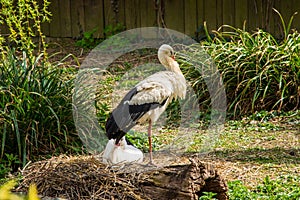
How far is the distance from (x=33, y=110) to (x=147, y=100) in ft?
4.58

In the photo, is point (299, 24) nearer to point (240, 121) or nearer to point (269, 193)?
point (240, 121)

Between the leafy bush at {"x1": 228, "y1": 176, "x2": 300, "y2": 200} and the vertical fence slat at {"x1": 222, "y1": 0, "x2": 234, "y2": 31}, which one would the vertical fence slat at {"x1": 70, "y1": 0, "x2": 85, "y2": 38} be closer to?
the vertical fence slat at {"x1": 222, "y1": 0, "x2": 234, "y2": 31}

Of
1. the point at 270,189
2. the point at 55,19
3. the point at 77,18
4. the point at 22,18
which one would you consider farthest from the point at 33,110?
the point at 55,19

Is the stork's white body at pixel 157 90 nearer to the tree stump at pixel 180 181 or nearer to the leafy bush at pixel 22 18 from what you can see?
the tree stump at pixel 180 181

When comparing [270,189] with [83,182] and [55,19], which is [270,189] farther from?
[55,19]

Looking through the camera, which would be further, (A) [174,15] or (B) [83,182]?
(A) [174,15]

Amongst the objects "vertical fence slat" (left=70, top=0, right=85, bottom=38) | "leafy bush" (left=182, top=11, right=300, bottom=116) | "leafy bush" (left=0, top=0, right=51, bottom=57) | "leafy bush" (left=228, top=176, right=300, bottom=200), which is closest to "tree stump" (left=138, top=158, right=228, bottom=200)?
"leafy bush" (left=228, top=176, right=300, bottom=200)

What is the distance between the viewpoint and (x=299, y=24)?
1113 centimetres

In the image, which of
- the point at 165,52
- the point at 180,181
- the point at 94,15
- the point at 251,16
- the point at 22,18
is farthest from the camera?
the point at 94,15

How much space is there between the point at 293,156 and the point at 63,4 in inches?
308

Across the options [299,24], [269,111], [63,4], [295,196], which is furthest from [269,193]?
[63,4]

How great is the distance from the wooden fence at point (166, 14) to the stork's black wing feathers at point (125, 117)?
6.31 meters

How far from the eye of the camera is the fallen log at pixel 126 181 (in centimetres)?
414

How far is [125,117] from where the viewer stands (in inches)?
192
